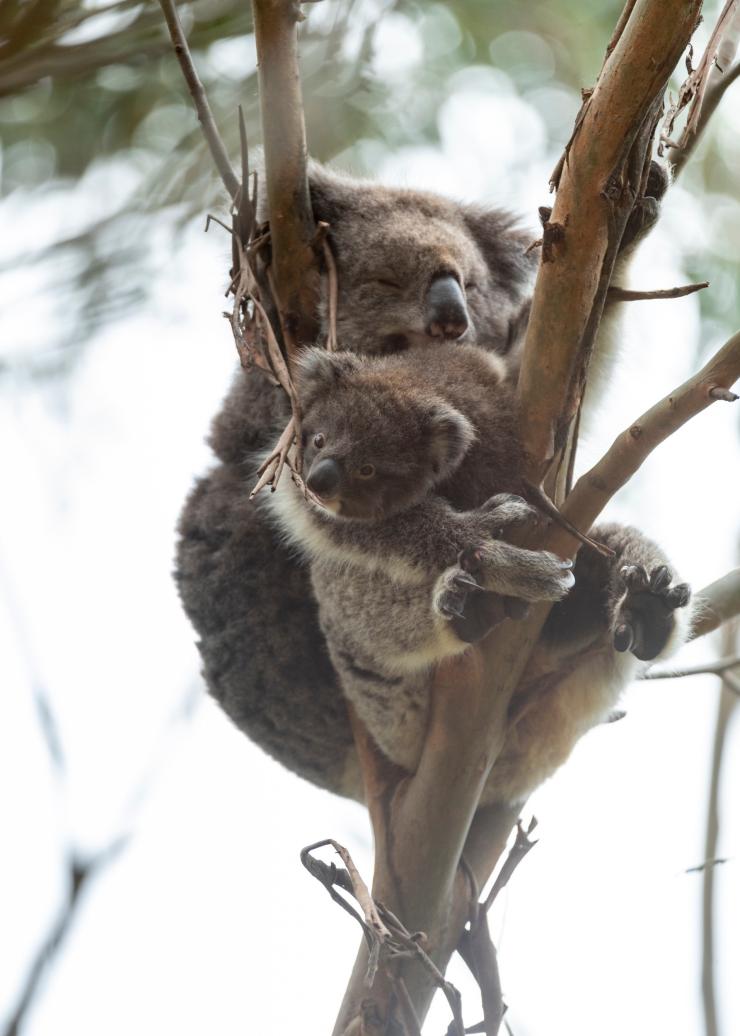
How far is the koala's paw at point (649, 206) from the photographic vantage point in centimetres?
296

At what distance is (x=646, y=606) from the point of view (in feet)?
9.56

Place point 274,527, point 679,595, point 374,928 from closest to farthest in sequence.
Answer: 1. point 374,928
2. point 679,595
3. point 274,527

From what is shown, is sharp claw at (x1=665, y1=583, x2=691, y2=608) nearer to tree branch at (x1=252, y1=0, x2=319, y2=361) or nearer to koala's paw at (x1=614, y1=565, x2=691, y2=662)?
koala's paw at (x1=614, y1=565, x2=691, y2=662)

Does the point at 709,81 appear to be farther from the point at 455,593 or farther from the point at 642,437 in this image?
the point at 455,593

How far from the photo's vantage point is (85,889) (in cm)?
291

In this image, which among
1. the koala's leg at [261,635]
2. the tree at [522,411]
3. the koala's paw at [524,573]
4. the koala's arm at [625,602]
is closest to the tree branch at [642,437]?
the tree at [522,411]

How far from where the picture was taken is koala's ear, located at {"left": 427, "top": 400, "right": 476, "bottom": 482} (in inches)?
115

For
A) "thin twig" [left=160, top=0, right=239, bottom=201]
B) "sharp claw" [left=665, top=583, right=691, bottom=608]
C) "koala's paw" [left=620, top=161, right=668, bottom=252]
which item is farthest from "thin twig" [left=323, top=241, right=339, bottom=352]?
"sharp claw" [left=665, top=583, right=691, bottom=608]

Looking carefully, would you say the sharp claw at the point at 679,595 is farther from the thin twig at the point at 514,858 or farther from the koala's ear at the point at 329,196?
the koala's ear at the point at 329,196

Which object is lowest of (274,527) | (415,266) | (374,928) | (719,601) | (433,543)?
(374,928)

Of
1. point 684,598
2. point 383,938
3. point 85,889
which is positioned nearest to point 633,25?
point 684,598

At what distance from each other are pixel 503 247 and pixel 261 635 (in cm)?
177

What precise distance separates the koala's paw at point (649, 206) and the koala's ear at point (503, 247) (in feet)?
4.05

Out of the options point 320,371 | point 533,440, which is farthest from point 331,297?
point 533,440
